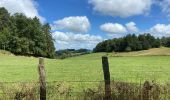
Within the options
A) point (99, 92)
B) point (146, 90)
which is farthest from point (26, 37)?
point (146, 90)

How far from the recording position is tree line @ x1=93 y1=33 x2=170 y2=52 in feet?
509

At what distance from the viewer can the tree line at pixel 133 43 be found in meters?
155

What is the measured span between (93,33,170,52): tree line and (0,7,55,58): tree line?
98.6 ft

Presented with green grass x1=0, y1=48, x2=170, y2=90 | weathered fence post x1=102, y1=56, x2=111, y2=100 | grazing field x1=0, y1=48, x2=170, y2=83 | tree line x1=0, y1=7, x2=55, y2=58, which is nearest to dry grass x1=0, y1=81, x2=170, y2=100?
weathered fence post x1=102, y1=56, x2=111, y2=100

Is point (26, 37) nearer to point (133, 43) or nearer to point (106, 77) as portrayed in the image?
point (133, 43)

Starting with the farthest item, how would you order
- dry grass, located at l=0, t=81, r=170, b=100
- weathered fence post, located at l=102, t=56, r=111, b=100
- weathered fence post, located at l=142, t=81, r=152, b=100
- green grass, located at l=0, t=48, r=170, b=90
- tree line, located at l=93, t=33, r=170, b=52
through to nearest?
tree line, located at l=93, t=33, r=170, b=52 → green grass, located at l=0, t=48, r=170, b=90 → dry grass, located at l=0, t=81, r=170, b=100 → weathered fence post, located at l=142, t=81, r=152, b=100 → weathered fence post, located at l=102, t=56, r=111, b=100

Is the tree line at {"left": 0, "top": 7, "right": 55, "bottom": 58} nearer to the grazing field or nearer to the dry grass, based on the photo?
the grazing field

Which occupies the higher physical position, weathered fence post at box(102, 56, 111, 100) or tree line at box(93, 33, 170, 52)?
tree line at box(93, 33, 170, 52)

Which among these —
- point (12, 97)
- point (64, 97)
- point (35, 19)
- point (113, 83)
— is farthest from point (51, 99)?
point (35, 19)

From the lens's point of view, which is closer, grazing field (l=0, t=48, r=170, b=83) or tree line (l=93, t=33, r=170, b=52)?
grazing field (l=0, t=48, r=170, b=83)

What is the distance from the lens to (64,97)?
39.3 ft

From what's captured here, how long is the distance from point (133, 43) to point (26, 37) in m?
45.5

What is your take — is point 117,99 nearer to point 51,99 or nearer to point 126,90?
point 126,90

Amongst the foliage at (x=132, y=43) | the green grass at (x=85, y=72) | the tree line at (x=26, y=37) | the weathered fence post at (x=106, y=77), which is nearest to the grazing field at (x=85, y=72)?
the green grass at (x=85, y=72)
